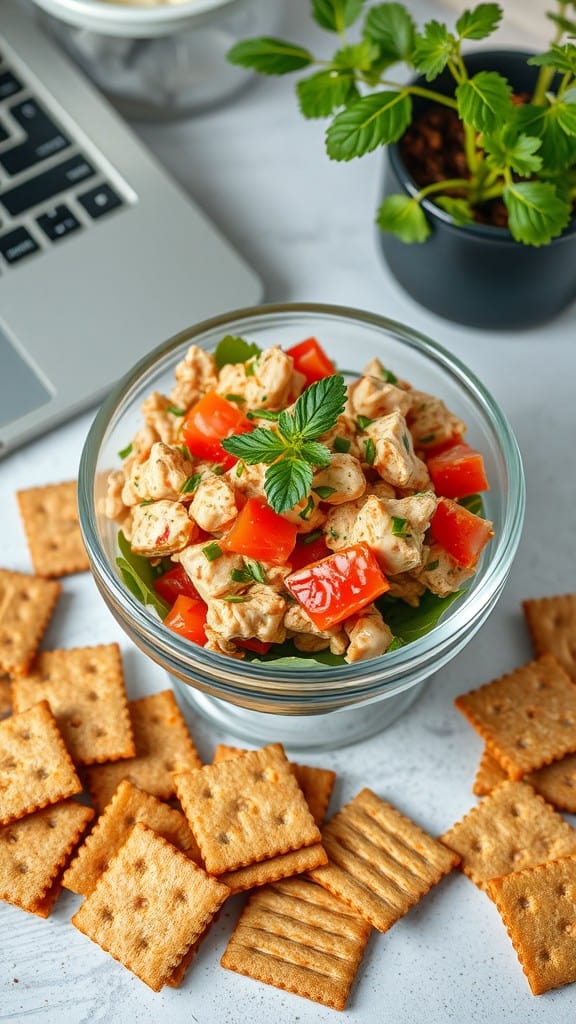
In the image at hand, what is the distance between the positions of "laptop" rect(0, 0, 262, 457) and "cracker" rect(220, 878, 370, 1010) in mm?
727

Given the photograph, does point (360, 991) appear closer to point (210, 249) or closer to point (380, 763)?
point (380, 763)

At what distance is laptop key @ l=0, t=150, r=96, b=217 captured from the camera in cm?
156

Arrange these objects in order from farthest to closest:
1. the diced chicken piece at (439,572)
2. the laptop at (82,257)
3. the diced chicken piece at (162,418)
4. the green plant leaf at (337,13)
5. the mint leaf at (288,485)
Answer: the laptop at (82,257) → the green plant leaf at (337,13) → the diced chicken piece at (162,418) → the diced chicken piece at (439,572) → the mint leaf at (288,485)

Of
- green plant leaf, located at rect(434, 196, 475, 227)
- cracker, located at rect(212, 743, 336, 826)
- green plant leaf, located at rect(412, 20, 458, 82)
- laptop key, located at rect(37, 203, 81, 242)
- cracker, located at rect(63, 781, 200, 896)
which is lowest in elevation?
cracker, located at rect(212, 743, 336, 826)

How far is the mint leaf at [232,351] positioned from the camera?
1.36m

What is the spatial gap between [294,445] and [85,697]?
50 centimetres

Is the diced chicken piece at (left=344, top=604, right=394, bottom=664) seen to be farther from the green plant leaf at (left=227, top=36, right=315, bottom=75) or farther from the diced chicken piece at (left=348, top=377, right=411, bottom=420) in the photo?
the green plant leaf at (left=227, top=36, right=315, bottom=75)

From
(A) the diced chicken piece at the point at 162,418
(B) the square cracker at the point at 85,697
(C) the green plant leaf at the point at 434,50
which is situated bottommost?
(B) the square cracker at the point at 85,697

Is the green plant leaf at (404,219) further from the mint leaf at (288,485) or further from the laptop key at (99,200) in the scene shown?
the mint leaf at (288,485)

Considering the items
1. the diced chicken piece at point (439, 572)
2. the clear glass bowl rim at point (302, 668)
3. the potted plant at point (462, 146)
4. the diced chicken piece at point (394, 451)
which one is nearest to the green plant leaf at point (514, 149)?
the potted plant at point (462, 146)

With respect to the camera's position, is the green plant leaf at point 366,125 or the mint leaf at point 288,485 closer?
the mint leaf at point 288,485

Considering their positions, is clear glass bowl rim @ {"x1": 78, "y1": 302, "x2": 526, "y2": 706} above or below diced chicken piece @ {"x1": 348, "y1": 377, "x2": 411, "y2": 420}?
below

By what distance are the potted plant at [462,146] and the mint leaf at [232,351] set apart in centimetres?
26

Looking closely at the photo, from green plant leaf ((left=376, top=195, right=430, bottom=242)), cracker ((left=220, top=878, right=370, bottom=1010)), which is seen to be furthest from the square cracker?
green plant leaf ((left=376, top=195, right=430, bottom=242))
